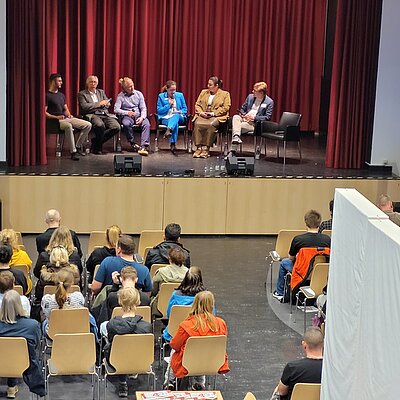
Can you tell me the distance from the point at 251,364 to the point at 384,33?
643cm

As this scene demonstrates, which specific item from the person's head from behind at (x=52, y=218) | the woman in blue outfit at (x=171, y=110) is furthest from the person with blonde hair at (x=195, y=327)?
the woman in blue outfit at (x=171, y=110)

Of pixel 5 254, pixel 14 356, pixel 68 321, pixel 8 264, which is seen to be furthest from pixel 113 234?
pixel 14 356

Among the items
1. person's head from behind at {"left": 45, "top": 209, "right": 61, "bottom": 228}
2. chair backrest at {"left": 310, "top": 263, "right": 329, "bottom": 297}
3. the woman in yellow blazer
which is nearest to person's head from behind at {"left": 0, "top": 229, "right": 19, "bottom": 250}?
person's head from behind at {"left": 45, "top": 209, "right": 61, "bottom": 228}

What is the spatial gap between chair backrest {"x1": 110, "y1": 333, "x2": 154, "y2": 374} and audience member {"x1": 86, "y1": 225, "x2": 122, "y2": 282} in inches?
75.8

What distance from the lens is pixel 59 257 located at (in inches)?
301

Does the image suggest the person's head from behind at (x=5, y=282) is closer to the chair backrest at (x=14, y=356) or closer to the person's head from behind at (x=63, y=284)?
the person's head from behind at (x=63, y=284)

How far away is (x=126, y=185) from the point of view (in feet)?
38.2

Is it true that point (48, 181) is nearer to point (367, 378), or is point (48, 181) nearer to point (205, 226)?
point (205, 226)

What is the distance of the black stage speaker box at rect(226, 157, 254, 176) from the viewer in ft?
38.7

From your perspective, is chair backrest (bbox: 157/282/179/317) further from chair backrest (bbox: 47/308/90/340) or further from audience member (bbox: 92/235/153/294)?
chair backrest (bbox: 47/308/90/340)

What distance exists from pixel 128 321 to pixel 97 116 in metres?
7.12

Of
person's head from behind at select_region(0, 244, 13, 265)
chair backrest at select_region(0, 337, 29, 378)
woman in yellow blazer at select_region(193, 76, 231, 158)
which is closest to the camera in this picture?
chair backrest at select_region(0, 337, 29, 378)

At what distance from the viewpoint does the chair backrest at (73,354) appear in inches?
255

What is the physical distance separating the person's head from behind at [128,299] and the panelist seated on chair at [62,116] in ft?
21.1
